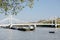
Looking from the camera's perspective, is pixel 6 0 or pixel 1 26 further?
pixel 1 26

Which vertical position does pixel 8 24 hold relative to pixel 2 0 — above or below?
below

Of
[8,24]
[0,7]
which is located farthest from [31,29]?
[0,7]

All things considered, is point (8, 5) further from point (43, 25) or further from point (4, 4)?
point (43, 25)

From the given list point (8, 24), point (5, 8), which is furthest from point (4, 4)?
point (8, 24)

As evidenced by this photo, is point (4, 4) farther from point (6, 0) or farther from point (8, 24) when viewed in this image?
point (8, 24)

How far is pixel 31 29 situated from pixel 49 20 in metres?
42.6

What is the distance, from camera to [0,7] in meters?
8.28

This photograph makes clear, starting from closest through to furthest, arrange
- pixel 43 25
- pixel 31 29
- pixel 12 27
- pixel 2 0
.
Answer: pixel 2 0 < pixel 31 29 < pixel 12 27 < pixel 43 25

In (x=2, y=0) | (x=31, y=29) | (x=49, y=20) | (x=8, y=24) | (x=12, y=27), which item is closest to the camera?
(x=2, y=0)

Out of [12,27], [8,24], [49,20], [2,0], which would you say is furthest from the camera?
[49,20]

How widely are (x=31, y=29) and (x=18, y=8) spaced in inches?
2969

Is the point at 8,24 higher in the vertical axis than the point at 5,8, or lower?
lower

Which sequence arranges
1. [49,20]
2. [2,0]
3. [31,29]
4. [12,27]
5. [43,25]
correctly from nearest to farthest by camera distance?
[2,0], [31,29], [12,27], [43,25], [49,20]

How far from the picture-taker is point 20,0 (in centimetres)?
813
